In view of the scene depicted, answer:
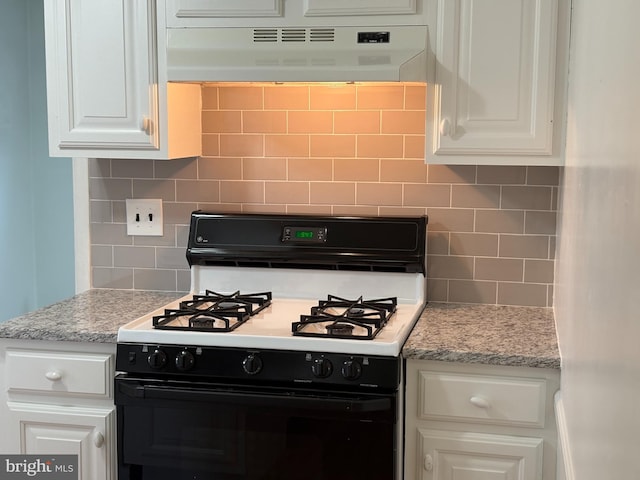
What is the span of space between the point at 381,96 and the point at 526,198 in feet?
1.94

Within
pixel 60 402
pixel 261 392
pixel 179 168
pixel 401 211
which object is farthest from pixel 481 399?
pixel 179 168

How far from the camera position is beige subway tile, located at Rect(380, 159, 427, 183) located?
2.98 meters

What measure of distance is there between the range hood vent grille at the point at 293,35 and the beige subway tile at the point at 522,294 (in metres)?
1.02

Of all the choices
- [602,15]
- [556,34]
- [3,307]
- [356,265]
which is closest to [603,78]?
[602,15]

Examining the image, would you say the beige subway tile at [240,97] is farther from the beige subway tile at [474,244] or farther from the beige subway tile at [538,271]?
the beige subway tile at [538,271]

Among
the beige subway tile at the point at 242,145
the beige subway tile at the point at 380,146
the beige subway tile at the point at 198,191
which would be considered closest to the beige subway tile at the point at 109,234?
the beige subway tile at the point at 198,191

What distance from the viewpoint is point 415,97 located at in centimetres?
295

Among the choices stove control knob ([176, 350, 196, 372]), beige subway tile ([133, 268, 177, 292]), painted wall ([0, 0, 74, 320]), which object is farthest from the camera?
painted wall ([0, 0, 74, 320])

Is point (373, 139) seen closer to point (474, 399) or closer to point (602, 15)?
point (474, 399)

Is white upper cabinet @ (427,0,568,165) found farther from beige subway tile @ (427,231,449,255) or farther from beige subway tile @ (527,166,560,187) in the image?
beige subway tile @ (427,231,449,255)

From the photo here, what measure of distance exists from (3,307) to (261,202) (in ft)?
4.81

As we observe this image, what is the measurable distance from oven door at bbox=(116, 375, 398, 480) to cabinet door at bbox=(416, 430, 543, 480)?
5.0 inches

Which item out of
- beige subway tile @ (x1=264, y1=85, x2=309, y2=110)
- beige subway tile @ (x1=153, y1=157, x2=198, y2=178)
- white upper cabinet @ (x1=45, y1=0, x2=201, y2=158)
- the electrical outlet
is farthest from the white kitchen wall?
the electrical outlet

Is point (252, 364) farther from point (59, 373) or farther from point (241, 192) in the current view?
point (241, 192)
